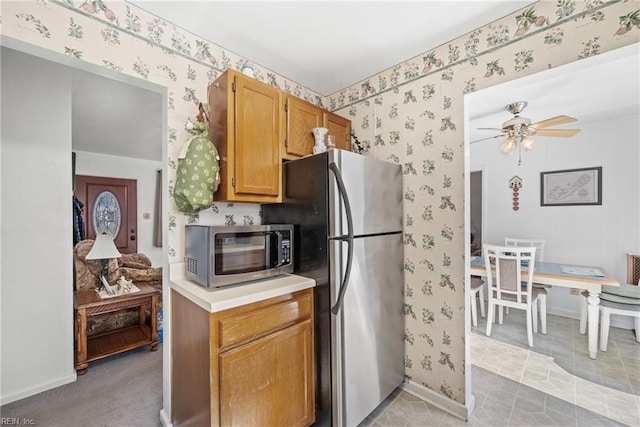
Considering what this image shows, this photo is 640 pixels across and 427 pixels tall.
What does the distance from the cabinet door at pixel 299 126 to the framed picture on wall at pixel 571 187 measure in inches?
139

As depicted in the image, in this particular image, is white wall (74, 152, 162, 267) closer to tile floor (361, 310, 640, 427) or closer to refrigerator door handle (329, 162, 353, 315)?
refrigerator door handle (329, 162, 353, 315)

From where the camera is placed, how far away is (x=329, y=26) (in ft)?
5.37

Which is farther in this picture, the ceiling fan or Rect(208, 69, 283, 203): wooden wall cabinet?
the ceiling fan

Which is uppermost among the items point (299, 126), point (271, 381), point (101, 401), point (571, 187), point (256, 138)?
point (299, 126)

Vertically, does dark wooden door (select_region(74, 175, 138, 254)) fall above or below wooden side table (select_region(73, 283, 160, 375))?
above

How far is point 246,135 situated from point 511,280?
9.99 feet

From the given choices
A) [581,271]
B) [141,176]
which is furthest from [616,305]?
[141,176]

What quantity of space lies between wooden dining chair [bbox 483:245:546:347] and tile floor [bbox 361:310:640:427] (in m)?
0.28

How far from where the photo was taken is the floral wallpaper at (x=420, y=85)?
133 centimetres

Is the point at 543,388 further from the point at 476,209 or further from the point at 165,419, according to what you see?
the point at 476,209

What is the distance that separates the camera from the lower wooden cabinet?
121cm

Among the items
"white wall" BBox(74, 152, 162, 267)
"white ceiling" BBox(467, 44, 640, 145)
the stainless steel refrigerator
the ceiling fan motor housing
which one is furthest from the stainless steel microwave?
"white wall" BBox(74, 152, 162, 267)

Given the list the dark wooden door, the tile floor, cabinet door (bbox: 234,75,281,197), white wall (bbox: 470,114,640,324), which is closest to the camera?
cabinet door (bbox: 234,75,281,197)

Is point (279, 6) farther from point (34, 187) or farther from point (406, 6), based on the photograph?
point (34, 187)
